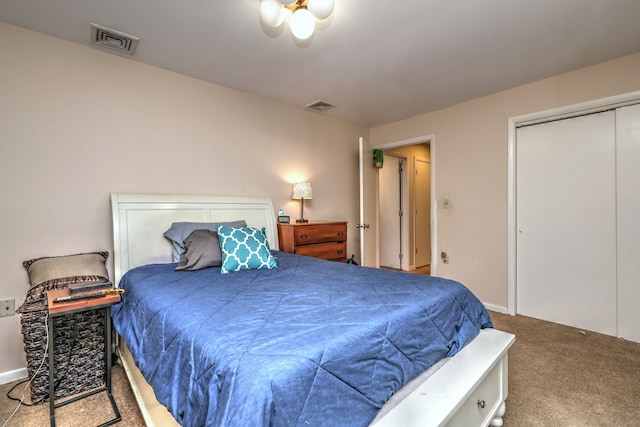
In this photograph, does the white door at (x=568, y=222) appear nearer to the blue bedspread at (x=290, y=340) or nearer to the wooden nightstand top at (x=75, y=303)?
the blue bedspread at (x=290, y=340)

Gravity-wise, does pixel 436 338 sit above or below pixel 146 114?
below

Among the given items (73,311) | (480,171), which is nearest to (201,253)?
(73,311)

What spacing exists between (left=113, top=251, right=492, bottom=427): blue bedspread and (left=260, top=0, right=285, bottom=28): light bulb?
1.58 m

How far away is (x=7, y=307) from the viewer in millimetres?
2059

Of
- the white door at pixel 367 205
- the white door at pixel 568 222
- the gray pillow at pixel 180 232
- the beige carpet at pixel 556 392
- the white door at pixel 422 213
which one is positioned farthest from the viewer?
the white door at pixel 422 213

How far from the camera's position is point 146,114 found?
2639 mm

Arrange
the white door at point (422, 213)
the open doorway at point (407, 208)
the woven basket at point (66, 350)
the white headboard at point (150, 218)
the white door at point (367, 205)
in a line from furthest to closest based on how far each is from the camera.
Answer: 1. the white door at point (422, 213)
2. the open doorway at point (407, 208)
3. the white door at point (367, 205)
4. the white headboard at point (150, 218)
5. the woven basket at point (66, 350)

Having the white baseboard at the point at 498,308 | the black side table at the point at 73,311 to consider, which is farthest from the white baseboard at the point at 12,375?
the white baseboard at the point at 498,308

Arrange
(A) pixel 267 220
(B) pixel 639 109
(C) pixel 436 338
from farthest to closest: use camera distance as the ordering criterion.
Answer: (A) pixel 267 220
(B) pixel 639 109
(C) pixel 436 338

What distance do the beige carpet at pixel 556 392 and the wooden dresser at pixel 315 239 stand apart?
1.75m

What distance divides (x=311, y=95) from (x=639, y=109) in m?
2.95

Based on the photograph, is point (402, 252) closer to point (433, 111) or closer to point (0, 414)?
point (433, 111)

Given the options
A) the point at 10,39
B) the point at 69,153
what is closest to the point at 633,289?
the point at 69,153

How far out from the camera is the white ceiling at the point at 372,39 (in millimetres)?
1918
